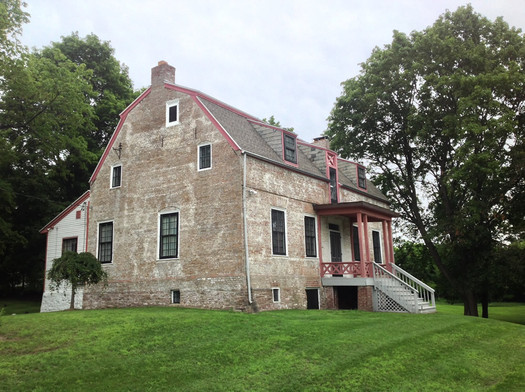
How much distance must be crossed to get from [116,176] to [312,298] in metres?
10.7

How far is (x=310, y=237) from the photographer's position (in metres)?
21.0

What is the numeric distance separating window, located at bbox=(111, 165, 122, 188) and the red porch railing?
10.3m

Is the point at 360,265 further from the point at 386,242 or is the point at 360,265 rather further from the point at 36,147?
the point at 36,147

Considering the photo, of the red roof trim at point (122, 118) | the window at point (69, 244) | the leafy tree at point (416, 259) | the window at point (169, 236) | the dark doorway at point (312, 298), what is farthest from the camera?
the leafy tree at point (416, 259)

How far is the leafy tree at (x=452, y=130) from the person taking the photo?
23219 millimetres

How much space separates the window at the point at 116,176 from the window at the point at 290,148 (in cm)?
788

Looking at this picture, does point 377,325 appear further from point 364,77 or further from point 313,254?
point 364,77

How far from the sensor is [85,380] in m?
8.23

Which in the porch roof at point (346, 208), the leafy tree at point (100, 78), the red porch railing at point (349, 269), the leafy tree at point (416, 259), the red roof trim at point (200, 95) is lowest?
the red porch railing at point (349, 269)

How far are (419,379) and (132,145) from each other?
1641 cm

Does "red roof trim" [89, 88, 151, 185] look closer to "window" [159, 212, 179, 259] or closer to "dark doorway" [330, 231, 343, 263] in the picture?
"window" [159, 212, 179, 259]

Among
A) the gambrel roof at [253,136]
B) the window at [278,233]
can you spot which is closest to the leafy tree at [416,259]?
the gambrel roof at [253,136]

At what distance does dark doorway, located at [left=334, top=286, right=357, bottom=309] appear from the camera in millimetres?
21969

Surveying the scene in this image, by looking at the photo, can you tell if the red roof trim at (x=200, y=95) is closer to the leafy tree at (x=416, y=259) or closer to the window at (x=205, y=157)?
the window at (x=205, y=157)
